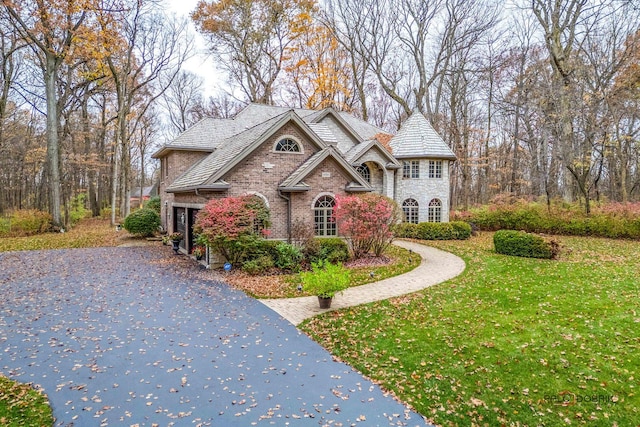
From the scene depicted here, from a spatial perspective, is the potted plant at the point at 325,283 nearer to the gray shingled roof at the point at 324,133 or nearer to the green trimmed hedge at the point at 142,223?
the gray shingled roof at the point at 324,133

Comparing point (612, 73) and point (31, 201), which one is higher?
point (612, 73)

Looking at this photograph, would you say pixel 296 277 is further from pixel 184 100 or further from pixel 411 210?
pixel 184 100

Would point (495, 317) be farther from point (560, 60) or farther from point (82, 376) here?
point (560, 60)

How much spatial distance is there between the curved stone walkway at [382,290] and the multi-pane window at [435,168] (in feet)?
29.0

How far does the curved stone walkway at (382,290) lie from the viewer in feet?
29.8

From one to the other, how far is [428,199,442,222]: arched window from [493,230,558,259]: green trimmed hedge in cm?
673

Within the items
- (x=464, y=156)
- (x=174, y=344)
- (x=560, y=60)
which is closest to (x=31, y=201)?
(x=174, y=344)

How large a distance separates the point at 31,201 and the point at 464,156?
4159cm

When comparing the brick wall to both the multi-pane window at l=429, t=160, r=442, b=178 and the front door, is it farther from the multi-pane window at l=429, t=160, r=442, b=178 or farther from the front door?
the front door

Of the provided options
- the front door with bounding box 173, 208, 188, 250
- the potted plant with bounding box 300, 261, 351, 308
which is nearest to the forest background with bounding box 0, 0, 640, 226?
the front door with bounding box 173, 208, 188, 250

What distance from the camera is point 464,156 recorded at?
3106 cm

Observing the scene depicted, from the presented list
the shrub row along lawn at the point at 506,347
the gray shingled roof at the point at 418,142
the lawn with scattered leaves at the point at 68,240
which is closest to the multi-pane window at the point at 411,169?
the gray shingled roof at the point at 418,142

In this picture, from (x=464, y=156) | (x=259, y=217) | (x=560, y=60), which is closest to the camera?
(x=259, y=217)

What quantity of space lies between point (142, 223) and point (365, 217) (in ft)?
48.3
